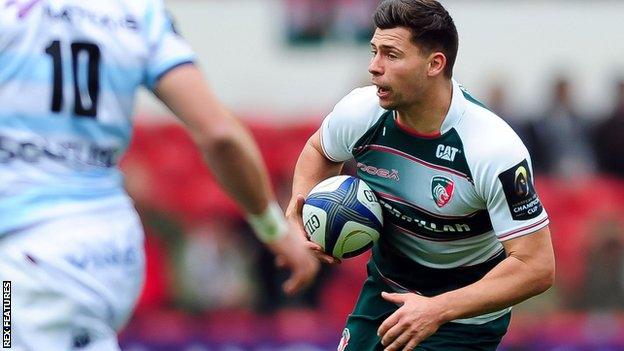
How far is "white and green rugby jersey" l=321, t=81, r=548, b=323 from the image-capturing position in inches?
217

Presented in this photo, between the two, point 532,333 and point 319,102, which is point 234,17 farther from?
point 532,333

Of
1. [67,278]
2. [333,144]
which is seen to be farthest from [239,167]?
[333,144]

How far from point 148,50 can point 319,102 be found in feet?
40.5

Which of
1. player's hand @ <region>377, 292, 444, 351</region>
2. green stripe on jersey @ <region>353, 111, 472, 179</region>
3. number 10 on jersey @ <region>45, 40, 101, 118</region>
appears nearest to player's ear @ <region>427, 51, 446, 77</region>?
green stripe on jersey @ <region>353, 111, 472, 179</region>

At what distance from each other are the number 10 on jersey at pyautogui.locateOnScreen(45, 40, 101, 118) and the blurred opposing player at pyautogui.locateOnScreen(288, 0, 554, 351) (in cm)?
154

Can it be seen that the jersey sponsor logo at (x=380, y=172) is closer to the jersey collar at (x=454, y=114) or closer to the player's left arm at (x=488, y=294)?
the jersey collar at (x=454, y=114)

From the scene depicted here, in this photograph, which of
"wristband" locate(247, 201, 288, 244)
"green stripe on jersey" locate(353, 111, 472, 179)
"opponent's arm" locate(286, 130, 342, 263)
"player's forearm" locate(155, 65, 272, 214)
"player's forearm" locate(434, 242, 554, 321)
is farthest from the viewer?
"opponent's arm" locate(286, 130, 342, 263)

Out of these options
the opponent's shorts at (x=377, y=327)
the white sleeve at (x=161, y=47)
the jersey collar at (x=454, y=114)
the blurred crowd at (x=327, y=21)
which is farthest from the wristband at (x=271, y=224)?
the blurred crowd at (x=327, y=21)

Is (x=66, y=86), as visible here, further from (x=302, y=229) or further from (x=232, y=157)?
(x=302, y=229)

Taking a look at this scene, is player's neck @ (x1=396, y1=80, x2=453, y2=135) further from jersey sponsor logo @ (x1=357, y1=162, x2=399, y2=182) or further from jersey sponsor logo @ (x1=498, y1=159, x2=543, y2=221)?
jersey sponsor logo @ (x1=498, y1=159, x2=543, y2=221)

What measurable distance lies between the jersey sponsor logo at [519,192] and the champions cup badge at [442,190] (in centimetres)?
26

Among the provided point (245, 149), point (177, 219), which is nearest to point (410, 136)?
point (245, 149)

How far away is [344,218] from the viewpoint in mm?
5809

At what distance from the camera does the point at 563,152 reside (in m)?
13.0
